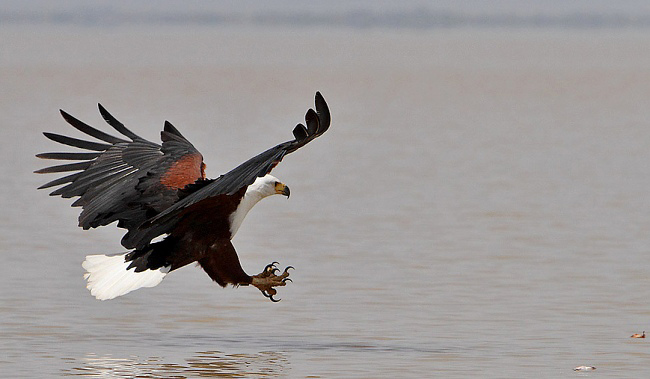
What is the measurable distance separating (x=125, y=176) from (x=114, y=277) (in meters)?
0.73

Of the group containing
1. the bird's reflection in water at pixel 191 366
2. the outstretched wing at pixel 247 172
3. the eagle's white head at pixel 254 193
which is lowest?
the bird's reflection in water at pixel 191 366

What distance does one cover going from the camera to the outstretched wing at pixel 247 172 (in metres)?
8.00

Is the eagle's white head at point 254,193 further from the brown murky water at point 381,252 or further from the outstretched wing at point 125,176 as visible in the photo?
the brown murky water at point 381,252

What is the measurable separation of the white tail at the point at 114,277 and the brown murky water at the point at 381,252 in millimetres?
322

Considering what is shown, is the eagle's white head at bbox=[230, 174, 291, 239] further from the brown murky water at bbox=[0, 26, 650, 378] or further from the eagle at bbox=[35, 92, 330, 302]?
the brown murky water at bbox=[0, 26, 650, 378]

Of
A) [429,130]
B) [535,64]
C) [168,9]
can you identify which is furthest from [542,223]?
[168,9]

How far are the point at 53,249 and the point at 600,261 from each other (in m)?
4.15

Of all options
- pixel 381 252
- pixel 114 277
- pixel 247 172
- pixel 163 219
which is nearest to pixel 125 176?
pixel 114 277

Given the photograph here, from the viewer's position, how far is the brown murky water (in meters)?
9.19

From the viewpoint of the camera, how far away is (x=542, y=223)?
14359 mm

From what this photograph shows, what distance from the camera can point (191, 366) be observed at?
8.89 m

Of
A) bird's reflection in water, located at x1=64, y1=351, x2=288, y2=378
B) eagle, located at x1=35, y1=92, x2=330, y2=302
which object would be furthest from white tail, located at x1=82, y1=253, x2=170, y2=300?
bird's reflection in water, located at x1=64, y1=351, x2=288, y2=378

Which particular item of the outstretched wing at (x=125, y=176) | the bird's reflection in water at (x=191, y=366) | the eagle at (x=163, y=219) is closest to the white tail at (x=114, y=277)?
the eagle at (x=163, y=219)

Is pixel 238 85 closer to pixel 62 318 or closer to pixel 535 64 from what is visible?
pixel 535 64
